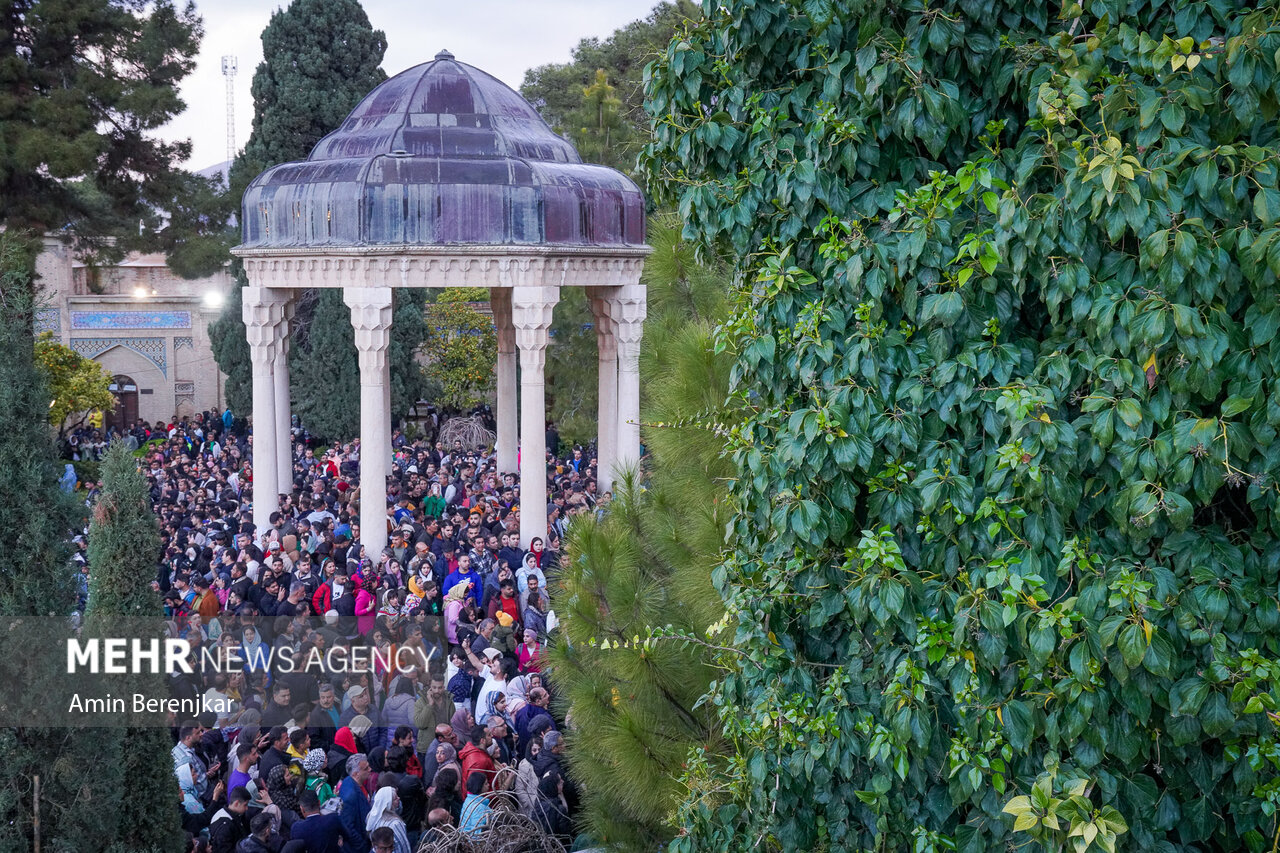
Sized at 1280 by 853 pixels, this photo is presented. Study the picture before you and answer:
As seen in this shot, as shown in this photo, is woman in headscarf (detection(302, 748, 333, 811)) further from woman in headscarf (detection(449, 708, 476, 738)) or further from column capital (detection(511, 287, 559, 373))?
column capital (detection(511, 287, 559, 373))

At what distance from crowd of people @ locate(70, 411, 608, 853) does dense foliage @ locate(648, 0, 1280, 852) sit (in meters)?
2.78

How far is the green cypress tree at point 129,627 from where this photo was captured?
6.25 metres

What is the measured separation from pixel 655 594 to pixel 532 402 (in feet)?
25.0

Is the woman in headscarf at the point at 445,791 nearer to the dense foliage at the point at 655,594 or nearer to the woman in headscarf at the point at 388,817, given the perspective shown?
the woman in headscarf at the point at 388,817

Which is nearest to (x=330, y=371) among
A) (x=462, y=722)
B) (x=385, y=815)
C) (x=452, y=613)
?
(x=452, y=613)

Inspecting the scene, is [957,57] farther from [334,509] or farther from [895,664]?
[334,509]

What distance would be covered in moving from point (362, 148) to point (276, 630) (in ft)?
23.0

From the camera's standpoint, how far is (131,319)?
30312mm

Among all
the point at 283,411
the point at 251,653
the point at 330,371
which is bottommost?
the point at 251,653

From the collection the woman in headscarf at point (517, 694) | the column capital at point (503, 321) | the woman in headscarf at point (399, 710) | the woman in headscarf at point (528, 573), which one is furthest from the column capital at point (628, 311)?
the woman in headscarf at point (399, 710)

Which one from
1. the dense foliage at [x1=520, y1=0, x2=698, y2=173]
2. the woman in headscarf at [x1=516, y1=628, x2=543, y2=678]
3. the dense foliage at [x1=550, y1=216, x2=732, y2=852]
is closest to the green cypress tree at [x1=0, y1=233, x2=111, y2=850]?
the dense foliage at [x1=550, y1=216, x2=732, y2=852]

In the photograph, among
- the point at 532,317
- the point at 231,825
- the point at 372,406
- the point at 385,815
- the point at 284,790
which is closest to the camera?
the point at 231,825

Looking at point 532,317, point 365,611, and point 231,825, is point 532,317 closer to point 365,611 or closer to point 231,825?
point 365,611

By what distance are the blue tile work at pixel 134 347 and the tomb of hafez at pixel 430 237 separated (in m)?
16.8
